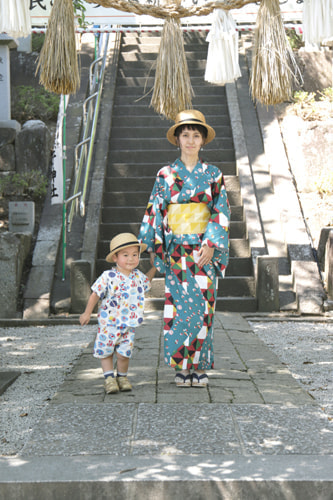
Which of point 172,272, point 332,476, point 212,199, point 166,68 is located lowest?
point 332,476

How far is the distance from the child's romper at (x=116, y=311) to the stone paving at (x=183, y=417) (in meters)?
0.29

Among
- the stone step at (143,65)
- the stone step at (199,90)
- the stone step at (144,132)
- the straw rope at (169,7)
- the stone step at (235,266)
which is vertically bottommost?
the stone step at (235,266)

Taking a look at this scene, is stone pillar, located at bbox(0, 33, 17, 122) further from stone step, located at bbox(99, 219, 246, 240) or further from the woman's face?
the woman's face

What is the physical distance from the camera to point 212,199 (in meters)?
4.62

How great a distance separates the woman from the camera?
4.50m

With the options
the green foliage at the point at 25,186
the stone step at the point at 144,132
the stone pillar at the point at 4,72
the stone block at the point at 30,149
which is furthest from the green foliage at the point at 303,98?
the stone pillar at the point at 4,72

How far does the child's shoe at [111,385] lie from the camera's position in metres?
4.25

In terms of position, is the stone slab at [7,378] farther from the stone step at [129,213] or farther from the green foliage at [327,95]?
the green foliage at [327,95]

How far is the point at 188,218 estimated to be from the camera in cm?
457

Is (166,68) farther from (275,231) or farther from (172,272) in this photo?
(275,231)

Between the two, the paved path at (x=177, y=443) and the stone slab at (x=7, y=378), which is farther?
the stone slab at (x=7, y=378)

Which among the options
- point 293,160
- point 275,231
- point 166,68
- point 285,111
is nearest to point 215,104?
point 285,111

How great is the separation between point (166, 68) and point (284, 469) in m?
2.82

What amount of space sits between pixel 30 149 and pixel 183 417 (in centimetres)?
684
